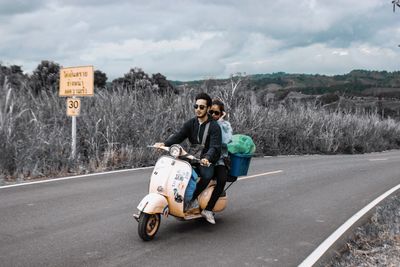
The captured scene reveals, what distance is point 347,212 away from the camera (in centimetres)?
857

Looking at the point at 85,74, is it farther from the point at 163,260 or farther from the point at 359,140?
the point at 359,140

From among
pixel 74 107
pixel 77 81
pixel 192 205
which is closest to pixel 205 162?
pixel 192 205

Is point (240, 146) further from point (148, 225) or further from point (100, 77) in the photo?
point (100, 77)

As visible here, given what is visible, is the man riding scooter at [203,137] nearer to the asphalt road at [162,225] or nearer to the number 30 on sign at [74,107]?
the asphalt road at [162,225]

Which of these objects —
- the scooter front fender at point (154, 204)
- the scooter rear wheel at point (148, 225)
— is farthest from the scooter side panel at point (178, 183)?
the scooter rear wheel at point (148, 225)

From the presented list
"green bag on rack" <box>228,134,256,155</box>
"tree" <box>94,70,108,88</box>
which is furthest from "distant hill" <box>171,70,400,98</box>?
"green bag on rack" <box>228,134,256,155</box>

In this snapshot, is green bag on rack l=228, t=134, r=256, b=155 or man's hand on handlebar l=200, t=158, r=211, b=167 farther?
green bag on rack l=228, t=134, r=256, b=155

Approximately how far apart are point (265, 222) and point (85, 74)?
723 centimetres

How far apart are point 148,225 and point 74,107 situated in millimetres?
7230

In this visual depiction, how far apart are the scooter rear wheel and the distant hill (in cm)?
5207

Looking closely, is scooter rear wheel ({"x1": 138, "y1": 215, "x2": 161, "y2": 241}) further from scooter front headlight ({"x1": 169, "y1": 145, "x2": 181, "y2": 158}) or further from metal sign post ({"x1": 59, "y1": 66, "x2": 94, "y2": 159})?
metal sign post ({"x1": 59, "y1": 66, "x2": 94, "y2": 159})

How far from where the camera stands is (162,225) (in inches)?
281

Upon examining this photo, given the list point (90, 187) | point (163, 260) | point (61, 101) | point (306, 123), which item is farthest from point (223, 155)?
point (306, 123)

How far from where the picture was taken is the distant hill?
66250 mm
